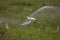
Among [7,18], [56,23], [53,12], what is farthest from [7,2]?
[56,23]

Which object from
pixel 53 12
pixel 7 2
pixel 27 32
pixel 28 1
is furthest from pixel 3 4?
pixel 27 32

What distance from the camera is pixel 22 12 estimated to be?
1412 cm

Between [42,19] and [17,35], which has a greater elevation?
[17,35]

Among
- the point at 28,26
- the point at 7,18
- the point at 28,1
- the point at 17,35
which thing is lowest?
the point at 28,1

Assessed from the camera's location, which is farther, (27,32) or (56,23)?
(56,23)

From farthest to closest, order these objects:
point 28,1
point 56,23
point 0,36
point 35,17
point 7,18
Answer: point 28,1 → point 7,18 → point 35,17 → point 56,23 → point 0,36

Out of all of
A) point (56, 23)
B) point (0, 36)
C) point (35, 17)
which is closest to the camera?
point (0, 36)

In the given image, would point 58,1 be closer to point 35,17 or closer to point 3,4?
point 3,4

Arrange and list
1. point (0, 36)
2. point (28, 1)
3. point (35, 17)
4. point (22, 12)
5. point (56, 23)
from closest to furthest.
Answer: point (0, 36) → point (56, 23) → point (35, 17) → point (22, 12) → point (28, 1)

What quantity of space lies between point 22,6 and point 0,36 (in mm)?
8554

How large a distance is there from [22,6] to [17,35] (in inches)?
321

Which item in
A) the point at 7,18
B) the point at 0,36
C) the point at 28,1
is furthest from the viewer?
the point at 28,1

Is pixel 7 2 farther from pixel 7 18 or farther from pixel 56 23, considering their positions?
pixel 56 23

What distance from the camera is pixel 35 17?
11.0 m
